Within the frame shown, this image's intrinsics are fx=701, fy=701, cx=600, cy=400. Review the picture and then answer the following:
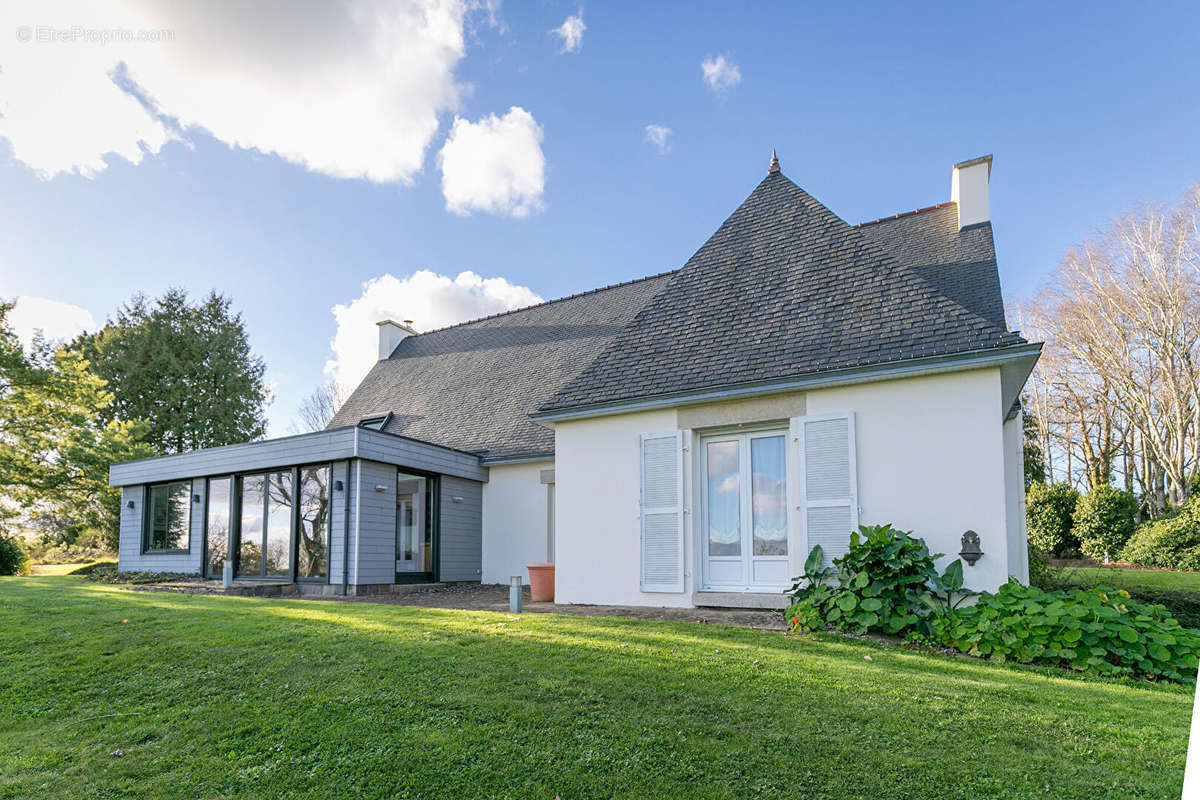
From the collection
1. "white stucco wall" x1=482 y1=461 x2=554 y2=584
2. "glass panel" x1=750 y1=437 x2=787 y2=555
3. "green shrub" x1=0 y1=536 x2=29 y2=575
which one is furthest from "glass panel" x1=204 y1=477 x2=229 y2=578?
"glass panel" x1=750 y1=437 x2=787 y2=555

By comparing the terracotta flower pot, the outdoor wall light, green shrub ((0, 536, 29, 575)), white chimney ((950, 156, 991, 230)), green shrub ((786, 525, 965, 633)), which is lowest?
green shrub ((0, 536, 29, 575))

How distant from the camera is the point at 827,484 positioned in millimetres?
7859

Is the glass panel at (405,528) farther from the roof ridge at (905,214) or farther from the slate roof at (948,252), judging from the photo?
the roof ridge at (905,214)

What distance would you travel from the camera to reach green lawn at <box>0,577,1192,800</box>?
331 centimetres

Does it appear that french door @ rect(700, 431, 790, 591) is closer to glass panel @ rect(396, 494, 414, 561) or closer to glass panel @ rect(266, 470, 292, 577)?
glass panel @ rect(396, 494, 414, 561)

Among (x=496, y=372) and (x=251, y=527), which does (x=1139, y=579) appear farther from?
(x=251, y=527)

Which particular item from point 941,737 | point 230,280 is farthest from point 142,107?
point 230,280

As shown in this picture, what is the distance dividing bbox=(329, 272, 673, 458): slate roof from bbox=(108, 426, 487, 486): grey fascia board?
123 centimetres

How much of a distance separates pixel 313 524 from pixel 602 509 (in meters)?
5.97

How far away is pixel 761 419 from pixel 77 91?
32.1 ft

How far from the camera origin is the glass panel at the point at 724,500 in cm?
859

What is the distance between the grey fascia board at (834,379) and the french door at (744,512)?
1.99 ft

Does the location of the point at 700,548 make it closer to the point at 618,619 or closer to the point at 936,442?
the point at 618,619

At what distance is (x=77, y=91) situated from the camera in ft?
30.1
